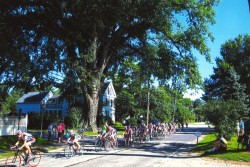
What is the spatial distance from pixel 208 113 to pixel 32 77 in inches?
538

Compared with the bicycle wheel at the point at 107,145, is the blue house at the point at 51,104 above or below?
above

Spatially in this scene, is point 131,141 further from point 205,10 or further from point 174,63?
point 205,10

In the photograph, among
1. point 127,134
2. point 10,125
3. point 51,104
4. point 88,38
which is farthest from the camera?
point 51,104

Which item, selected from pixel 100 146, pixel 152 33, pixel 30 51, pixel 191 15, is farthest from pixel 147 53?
pixel 100 146

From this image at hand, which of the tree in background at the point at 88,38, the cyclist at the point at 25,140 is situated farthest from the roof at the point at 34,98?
the cyclist at the point at 25,140

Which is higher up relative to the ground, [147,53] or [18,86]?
[147,53]

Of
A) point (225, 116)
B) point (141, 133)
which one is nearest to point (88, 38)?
point (141, 133)

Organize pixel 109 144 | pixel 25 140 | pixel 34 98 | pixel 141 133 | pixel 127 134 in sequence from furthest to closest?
pixel 34 98 < pixel 141 133 < pixel 127 134 < pixel 109 144 < pixel 25 140

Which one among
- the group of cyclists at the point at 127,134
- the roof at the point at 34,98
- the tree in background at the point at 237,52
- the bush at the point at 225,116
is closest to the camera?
the group of cyclists at the point at 127,134

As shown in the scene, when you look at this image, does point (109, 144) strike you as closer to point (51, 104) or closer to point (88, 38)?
point (88, 38)

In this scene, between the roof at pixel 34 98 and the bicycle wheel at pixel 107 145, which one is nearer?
the bicycle wheel at pixel 107 145

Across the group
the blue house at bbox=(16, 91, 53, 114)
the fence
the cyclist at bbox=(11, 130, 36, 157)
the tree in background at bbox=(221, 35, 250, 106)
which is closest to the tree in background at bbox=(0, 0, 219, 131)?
the fence

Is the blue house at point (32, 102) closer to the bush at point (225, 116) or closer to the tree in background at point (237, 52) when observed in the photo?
the tree in background at point (237, 52)

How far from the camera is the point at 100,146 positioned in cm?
2038
